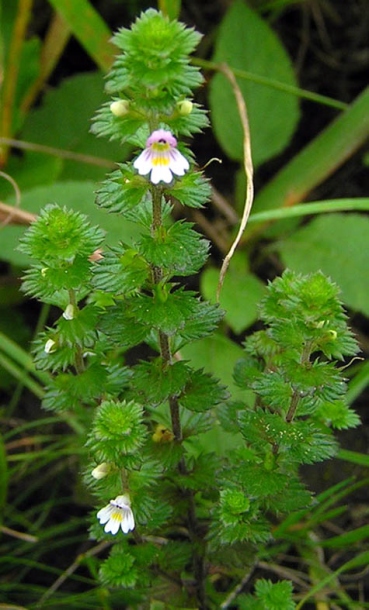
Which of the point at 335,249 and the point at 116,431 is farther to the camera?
the point at 335,249

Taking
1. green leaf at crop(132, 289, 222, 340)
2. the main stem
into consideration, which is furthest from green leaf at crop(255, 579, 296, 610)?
green leaf at crop(132, 289, 222, 340)

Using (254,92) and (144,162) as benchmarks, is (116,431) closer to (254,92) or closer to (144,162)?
(144,162)

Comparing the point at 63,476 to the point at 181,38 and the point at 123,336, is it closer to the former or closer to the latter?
the point at 123,336

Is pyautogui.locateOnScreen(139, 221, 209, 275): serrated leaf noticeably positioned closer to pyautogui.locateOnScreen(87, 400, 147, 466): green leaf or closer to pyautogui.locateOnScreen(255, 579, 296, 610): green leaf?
pyautogui.locateOnScreen(87, 400, 147, 466): green leaf

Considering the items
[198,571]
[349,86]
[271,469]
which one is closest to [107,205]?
[271,469]

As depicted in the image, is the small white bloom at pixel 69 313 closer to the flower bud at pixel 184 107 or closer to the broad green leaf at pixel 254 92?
the flower bud at pixel 184 107

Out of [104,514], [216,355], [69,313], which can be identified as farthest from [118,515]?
[216,355]
